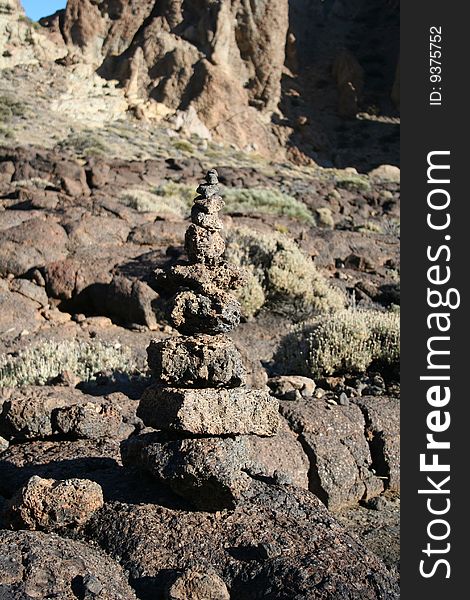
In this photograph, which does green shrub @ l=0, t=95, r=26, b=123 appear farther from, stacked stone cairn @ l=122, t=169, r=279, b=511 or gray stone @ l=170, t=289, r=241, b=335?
gray stone @ l=170, t=289, r=241, b=335

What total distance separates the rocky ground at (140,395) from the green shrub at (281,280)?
3 cm

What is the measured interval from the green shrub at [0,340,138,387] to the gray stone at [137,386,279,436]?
3234mm

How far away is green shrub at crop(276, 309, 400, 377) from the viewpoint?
7605 mm

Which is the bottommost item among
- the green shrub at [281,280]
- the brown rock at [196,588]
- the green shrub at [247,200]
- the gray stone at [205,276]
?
the brown rock at [196,588]

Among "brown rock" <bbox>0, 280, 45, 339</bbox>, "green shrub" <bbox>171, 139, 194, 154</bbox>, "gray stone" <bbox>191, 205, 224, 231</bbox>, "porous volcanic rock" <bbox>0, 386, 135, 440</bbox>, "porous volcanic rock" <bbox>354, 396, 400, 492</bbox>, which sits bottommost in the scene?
"porous volcanic rock" <bbox>0, 386, 135, 440</bbox>

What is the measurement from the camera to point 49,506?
3787mm

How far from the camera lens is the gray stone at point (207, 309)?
14.2ft

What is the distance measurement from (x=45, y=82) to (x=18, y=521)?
1353 inches

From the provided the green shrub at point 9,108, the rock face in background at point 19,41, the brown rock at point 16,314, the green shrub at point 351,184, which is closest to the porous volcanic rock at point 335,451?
the brown rock at point 16,314

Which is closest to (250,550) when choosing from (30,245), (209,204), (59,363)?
(209,204)

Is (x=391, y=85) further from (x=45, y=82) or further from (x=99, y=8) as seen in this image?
(x=45, y=82)

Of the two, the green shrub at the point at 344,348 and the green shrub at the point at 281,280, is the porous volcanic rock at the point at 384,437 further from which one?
the green shrub at the point at 281,280

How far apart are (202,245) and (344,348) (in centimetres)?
361

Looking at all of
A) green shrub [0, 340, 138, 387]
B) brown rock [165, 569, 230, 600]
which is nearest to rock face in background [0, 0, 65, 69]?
green shrub [0, 340, 138, 387]
